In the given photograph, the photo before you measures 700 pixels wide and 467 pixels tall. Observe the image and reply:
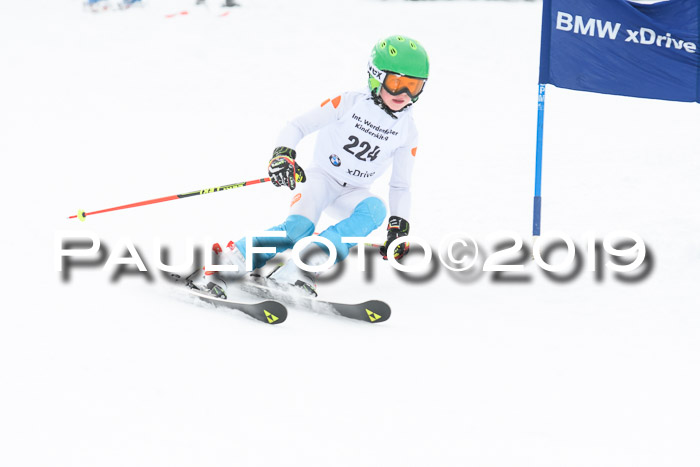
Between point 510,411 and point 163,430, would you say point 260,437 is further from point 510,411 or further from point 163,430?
point 510,411

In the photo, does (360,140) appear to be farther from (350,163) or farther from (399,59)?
(399,59)

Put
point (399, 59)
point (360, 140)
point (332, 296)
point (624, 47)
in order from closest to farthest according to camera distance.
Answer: point (399, 59), point (360, 140), point (332, 296), point (624, 47)

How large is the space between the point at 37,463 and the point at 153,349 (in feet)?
3.84

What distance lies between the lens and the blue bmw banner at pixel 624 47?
597 centimetres

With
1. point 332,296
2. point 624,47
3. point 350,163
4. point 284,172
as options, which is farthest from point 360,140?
point 624,47

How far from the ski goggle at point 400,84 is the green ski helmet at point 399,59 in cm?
2

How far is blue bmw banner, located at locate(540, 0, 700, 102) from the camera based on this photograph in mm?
5973

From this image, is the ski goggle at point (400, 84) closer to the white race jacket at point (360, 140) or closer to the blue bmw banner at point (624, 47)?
the white race jacket at point (360, 140)

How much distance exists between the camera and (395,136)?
17.5ft

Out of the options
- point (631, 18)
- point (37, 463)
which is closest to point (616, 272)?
point (631, 18)

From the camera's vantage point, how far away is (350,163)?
541cm
